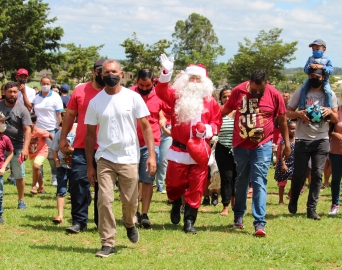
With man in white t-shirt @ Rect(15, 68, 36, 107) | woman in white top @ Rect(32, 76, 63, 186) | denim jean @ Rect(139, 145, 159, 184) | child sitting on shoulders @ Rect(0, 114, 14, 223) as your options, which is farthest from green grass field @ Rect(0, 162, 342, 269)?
man in white t-shirt @ Rect(15, 68, 36, 107)

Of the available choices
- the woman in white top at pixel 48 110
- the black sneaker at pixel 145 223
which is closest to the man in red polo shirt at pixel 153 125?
the black sneaker at pixel 145 223

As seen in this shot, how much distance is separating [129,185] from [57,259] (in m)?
1.12

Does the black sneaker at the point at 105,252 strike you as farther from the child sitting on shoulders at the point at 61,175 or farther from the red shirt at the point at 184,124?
the child sitting on shoulders at the point at 61,175

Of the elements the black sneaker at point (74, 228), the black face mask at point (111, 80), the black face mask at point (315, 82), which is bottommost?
the black sneaker at point (74, 228)

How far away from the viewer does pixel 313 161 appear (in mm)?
8984

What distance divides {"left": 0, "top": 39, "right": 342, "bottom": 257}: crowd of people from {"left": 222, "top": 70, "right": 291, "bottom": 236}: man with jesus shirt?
0.04ft

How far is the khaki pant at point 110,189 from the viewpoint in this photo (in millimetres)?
6234

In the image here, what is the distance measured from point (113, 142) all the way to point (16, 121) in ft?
12.3

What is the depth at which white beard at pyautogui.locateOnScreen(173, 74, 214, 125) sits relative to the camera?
7566 millimetres

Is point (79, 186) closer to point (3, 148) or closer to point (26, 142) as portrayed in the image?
point (3, 148)

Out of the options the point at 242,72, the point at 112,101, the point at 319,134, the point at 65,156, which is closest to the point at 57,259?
the point at 112,101

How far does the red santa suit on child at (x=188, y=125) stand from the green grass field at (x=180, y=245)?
546 mm

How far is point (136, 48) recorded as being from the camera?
198 feet

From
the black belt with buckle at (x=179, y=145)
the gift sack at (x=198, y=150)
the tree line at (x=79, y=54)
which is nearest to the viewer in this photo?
the gift sack at (x=198, y=150)
